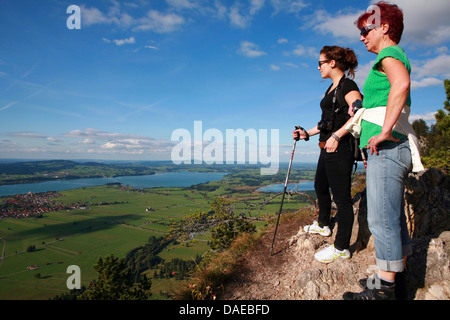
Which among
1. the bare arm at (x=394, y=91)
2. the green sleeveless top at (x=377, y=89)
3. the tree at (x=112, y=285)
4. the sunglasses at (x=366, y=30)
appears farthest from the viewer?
the tree at (x=112, y=285)

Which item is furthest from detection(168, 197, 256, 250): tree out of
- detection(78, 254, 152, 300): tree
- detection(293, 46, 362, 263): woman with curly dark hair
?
detection(78, 254, 152, 300): tree

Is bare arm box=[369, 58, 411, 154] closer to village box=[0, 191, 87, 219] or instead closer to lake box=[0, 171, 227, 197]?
village box=[0, 191, 87, 219]

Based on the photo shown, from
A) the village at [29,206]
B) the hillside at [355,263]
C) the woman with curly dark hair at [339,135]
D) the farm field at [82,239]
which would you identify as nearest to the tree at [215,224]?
the hillside at [355,263]

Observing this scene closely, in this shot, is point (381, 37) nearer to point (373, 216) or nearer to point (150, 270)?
point (373, 216)

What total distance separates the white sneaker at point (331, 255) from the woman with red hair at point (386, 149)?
1.02 m

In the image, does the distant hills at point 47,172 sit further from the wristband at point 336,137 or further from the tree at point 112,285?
the wristband at point 336,137

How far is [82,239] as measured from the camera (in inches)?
1485

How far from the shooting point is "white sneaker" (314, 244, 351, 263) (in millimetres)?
2968

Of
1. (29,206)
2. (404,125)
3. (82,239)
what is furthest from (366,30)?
(29,206)

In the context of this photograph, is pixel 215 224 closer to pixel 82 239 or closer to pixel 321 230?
pixel 321 230

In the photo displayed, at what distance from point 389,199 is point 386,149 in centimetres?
45

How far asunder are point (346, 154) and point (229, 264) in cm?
265

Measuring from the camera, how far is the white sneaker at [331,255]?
2.97m
